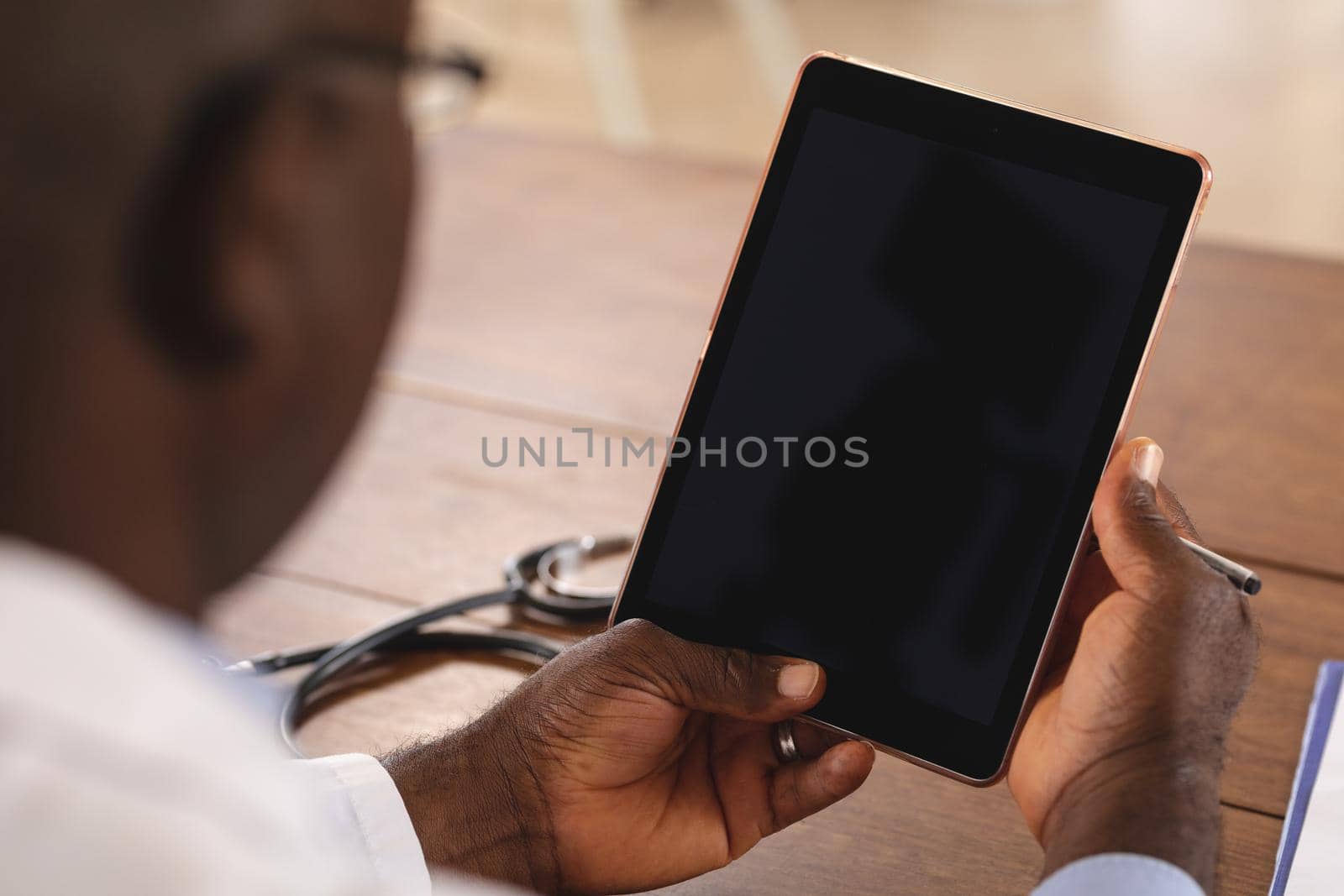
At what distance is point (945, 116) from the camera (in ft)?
2.20

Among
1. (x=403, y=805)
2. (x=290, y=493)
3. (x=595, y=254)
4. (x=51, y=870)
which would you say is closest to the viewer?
(x=51, y=870)

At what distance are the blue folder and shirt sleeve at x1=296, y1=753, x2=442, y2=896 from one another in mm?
402

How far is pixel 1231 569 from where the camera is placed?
1.99 feet

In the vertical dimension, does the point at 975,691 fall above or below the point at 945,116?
below

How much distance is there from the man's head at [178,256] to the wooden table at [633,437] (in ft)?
0.74

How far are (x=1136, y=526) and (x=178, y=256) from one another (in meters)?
0.43

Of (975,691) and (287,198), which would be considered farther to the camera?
(975,691)

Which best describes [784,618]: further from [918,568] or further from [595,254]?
[595,254]

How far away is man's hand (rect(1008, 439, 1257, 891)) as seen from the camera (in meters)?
0.54

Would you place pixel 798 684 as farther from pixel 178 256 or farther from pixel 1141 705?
pixel 178 256

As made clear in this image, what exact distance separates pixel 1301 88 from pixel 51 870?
10.9ft

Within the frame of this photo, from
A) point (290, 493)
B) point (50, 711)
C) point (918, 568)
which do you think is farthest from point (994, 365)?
point (50, 711)

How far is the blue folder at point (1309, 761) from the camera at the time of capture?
630mm

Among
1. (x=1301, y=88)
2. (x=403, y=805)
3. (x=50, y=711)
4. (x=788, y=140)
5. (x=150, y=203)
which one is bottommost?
(x=403, y=805)
